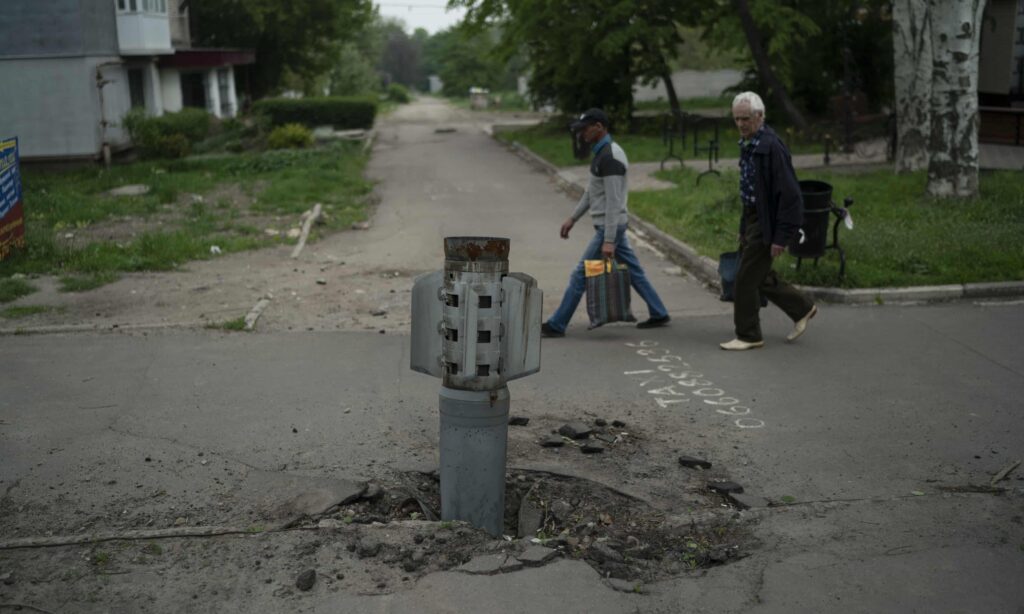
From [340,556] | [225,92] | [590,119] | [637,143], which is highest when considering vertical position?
[225,92]

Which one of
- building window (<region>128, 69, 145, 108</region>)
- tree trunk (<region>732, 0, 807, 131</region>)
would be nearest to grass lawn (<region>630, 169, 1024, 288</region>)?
tree trunk (<region>732, 0, 807, 131</region>)

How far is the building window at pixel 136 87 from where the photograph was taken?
31.7 meters

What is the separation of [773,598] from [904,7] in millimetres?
15056

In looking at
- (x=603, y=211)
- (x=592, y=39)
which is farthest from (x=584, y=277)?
(x=592, y=39)

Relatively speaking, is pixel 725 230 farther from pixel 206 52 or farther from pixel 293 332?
pixel 206 52

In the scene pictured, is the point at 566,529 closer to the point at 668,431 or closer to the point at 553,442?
the point at 553,442

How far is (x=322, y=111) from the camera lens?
138 ft

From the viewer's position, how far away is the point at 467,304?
4.82 meters

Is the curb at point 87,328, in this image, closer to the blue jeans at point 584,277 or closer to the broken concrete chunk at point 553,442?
the blue jeans at point 584,277

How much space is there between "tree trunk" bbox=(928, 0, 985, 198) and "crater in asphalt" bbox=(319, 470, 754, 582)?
34.4ft

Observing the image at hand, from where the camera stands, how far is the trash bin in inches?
395

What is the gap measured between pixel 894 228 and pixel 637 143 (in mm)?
16963

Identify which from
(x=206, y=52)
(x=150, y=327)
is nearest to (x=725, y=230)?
(x=150, y=327)

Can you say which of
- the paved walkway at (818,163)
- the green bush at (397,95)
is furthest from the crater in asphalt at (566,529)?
the green bush at (397,95)
